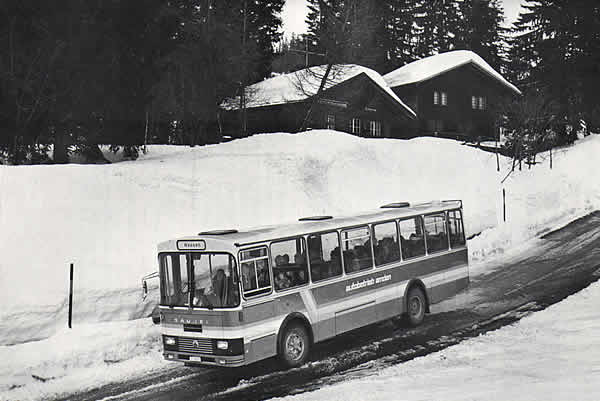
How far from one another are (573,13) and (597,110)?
6.97 m

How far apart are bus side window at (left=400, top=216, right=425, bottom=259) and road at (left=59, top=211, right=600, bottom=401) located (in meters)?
1.76

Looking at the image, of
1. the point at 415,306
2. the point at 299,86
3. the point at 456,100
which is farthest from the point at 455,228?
the point at 456,100

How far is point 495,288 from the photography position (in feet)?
64.0

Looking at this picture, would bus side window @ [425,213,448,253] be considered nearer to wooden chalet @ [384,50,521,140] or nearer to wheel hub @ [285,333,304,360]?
wheel hub @ [285,333,304,360]

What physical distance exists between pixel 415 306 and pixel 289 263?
461 centimetres

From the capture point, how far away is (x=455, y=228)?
18.0 metres

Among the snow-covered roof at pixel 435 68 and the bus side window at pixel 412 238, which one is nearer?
the bus side window at pixel 412 238

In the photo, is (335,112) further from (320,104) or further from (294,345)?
(294,345)

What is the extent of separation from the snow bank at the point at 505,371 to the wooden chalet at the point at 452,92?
41.7m

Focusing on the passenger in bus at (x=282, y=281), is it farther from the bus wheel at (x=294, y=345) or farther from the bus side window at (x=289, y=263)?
the bus wheel at (x=294, y=345)

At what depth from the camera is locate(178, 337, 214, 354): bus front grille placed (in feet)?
40.1

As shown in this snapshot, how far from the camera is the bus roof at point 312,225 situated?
12.6 metres

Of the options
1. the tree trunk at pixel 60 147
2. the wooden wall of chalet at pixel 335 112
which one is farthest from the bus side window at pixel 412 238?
the wooden wall of chalet at pixel 335 112

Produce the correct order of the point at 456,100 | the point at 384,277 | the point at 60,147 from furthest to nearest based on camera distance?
the point at 456,100 < the point at 60,147 < the point at 384,277
